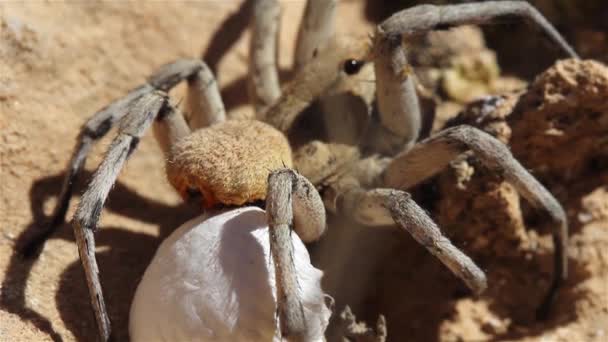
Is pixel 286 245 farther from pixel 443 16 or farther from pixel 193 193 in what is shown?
pixel 443 16

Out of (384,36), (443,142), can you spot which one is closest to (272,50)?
(384,36)

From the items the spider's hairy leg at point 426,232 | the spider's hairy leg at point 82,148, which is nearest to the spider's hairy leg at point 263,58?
the spider's hairy leg at point 82,148

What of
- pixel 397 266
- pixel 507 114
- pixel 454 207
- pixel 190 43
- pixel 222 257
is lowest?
pixel 397 266

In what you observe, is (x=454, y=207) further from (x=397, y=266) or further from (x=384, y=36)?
(x=384, y=36)

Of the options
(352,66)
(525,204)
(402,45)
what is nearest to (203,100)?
(352,66)

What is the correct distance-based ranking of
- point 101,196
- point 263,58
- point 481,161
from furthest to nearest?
point 263,58, point 481,161, point 101,196

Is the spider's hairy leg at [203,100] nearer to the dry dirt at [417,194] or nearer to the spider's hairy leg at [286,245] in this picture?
the dry dirt at [417,194]

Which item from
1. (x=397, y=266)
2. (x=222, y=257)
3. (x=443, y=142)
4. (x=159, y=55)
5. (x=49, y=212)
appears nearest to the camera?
(x=222, y=257)
